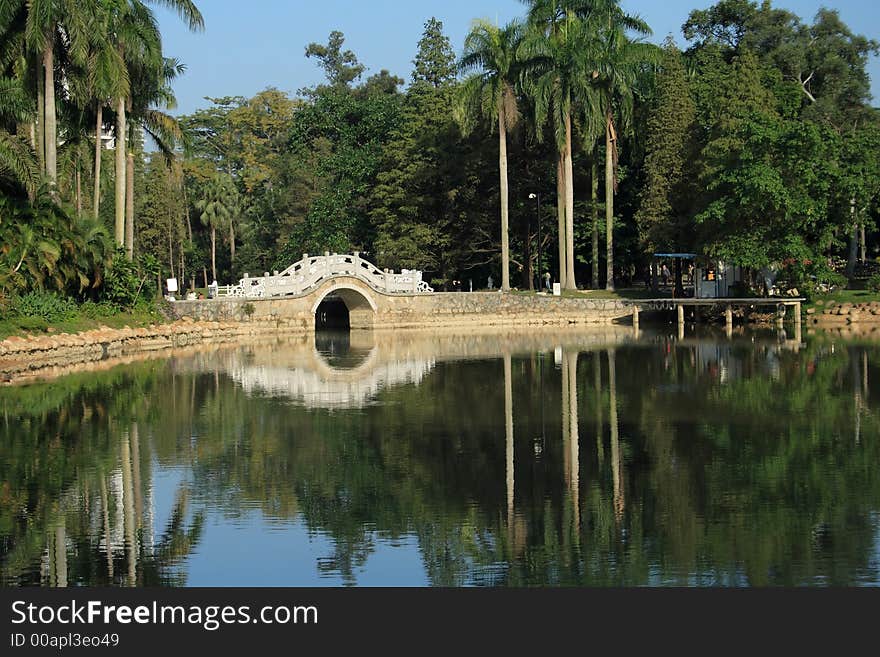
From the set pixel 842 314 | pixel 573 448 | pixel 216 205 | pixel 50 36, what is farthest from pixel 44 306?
pixel 216 205

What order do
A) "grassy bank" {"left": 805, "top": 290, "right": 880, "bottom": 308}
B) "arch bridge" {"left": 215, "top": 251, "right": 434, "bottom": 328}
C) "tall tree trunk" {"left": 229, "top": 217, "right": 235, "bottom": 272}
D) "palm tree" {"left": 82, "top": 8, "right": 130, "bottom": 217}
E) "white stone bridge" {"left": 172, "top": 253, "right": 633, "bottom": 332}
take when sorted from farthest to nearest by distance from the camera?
"tall tree trunk" {"left": 229, "top": 217, "right": 235, "bottom": 272} → "arch bridge" {"left": 215, "top": 251, "right": 434, "bottom": 328} → "white stone bridge" {"left": 172, "top": 253, "right": 633, "bottom": 332} → "grassy bank" {"left": 805, "top": 290, "right": 880, "bottom": 308} → "palm tree" {"left": 82, "top": 8, "right": 130, "bottom": 217}

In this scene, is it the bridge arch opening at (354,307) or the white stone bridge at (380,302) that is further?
the bridge arch opening at (354,307)

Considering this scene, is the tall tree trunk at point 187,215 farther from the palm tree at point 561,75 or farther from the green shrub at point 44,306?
the green shrub at point 44,306

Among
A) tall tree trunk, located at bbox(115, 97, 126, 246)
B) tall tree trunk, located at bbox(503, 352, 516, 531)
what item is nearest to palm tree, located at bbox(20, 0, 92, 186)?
tall tree trunk, located at bbox(115, 97, 126, 246)

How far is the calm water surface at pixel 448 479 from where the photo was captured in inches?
484

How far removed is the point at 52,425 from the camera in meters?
22.0

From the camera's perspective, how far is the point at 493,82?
2076 inches

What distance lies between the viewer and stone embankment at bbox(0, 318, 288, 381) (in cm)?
3275

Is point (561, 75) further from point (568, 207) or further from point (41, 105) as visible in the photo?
point (41, 105)

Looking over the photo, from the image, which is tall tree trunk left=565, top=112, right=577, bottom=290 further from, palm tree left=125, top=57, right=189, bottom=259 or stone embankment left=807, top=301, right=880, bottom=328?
palm tree left=125, top=57, right=189, bottom=259

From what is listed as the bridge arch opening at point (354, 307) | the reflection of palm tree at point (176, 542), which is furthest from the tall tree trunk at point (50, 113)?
the reflection of palm tree at point (176, 542)

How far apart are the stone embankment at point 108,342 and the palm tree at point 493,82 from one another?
12.4 meters

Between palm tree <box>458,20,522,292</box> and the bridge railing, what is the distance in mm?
5942

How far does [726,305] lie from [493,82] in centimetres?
1386
